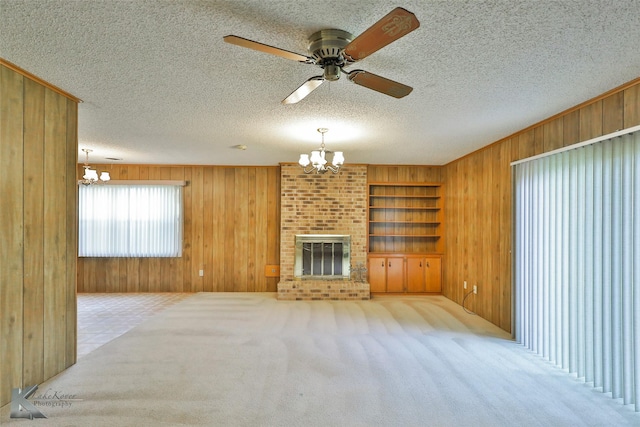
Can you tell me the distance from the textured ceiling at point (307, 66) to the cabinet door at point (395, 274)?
2.88 meters

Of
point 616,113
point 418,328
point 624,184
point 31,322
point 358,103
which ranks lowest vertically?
point 418,328

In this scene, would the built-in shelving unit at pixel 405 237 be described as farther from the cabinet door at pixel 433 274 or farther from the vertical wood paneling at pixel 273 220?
the vertical wood paneling at pixel 273 220

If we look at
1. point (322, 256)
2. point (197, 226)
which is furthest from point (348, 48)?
point (197, 226)

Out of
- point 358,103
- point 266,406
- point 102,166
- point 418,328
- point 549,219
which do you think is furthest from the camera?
point 102,166

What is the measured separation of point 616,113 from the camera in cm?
250

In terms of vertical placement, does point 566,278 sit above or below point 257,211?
below

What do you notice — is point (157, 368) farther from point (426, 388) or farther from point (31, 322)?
point (426, 388)

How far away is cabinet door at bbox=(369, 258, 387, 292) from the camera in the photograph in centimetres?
600

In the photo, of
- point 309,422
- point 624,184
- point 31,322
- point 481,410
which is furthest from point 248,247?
point 624,184

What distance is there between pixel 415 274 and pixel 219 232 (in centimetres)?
389

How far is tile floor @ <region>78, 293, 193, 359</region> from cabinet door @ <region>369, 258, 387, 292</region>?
3.46m

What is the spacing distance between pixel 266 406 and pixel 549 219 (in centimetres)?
316

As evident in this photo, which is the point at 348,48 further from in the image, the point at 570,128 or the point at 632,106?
the point at 570,128

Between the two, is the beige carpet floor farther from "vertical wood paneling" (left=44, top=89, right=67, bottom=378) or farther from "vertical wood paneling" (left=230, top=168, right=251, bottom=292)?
"vertical wood paneling" (left=230, top=168, right=251, bottom=292)
